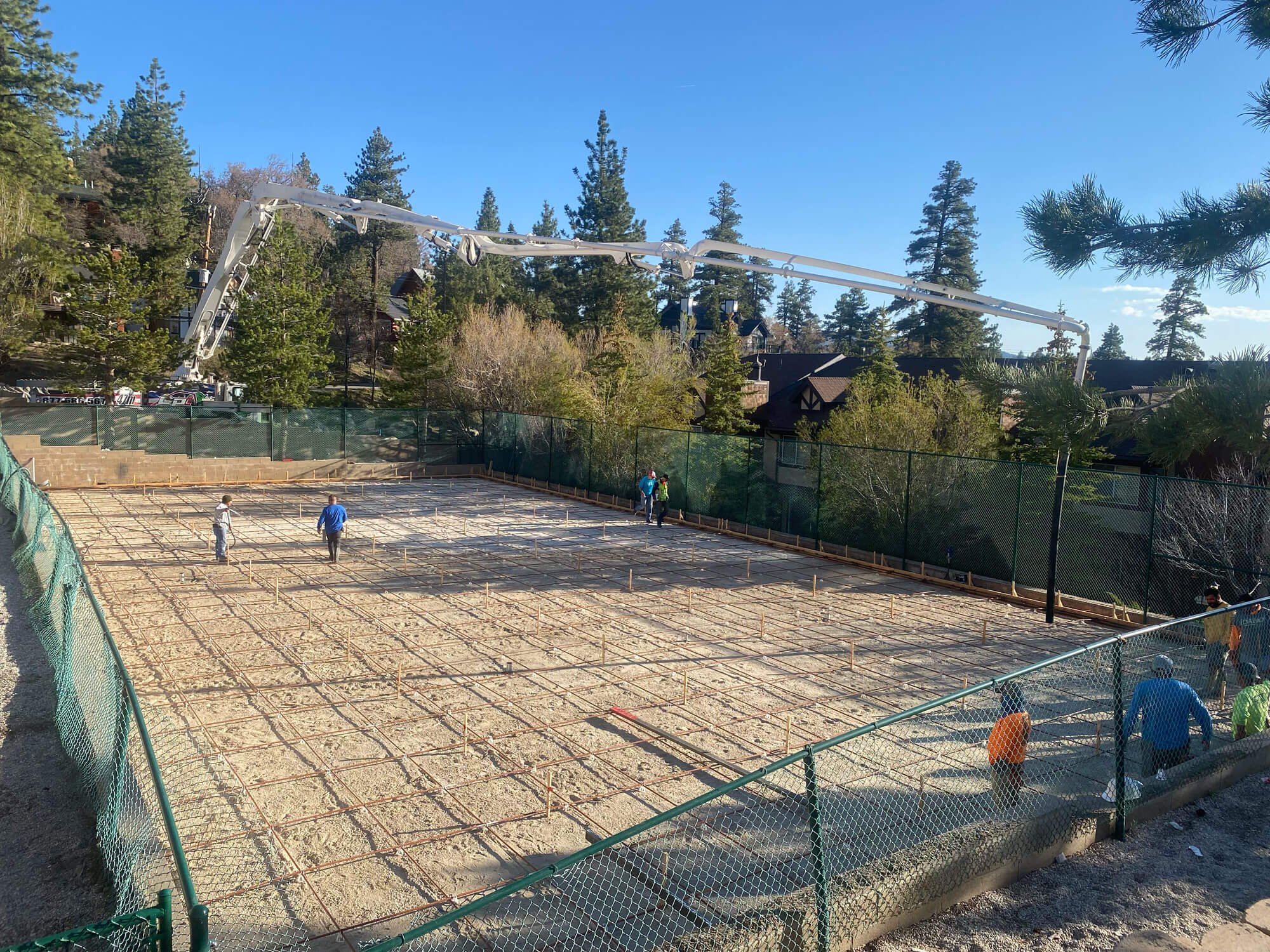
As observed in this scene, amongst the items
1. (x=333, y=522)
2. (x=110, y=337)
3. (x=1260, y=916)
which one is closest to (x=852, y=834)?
(x=1260, y=916)

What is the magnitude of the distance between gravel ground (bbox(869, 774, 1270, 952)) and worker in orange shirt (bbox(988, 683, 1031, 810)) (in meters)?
0.58

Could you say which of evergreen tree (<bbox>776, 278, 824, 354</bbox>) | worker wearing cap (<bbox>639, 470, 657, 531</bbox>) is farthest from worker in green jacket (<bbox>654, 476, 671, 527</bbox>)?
evergreen tree (<bbox>776, 278, 824, 354</bbox>)

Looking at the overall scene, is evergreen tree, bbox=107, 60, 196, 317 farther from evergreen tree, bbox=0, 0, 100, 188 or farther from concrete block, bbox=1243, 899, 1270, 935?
concrete block, bbox=1243, 899, 1270, 935

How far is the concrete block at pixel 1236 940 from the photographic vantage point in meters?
5.26

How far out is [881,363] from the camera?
32.9m

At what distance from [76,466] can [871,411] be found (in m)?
23.1

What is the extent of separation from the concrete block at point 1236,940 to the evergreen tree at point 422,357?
3194cm

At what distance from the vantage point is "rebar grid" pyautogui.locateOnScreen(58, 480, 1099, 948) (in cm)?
691

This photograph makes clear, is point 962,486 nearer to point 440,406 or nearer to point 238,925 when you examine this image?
point 238,925

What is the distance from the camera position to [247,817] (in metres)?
7.12

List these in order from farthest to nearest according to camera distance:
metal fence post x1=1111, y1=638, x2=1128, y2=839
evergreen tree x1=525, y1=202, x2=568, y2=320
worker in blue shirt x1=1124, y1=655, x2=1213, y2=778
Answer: evergreen tree x1=525, y1=202, x2=568, y2=320
worker in blue shirt x1=1124, y1=655, x2=1213, y2=778
metal fence post x1=1111, y1=638, x2=1128, y2=839

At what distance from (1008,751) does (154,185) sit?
47074mm

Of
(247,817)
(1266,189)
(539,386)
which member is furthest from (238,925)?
(539,386)

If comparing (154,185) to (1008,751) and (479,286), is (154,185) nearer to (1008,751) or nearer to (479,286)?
(479,286)
